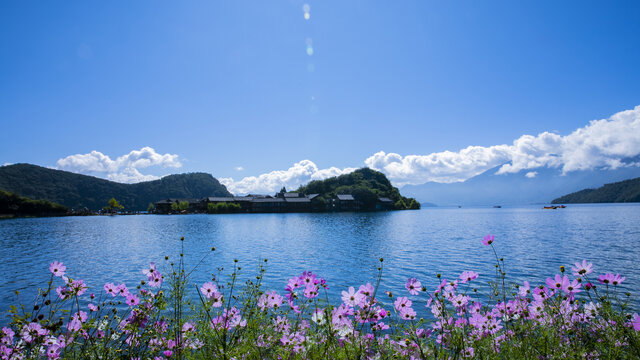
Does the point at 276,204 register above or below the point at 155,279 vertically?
above

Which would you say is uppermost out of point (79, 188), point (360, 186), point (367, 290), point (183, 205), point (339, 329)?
point (79, 188)

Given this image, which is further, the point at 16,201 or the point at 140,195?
the point at 140,195

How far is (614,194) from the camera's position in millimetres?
146375

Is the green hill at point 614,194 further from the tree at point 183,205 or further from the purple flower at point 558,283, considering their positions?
the purple flower at point 558,283

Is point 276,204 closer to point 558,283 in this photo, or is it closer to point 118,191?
point 558,283

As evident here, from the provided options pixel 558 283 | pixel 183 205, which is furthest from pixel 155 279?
pixel 183 205

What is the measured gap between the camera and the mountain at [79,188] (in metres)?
116

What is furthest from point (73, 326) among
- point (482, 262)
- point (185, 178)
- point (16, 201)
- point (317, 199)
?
point (185, 178)

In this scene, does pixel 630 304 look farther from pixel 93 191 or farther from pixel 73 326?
pixel 93 191

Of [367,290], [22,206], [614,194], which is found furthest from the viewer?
[614,194]

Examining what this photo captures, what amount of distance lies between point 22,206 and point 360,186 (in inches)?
3638

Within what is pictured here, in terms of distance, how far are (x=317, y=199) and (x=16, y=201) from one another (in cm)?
7626

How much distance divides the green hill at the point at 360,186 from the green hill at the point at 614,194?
330 ft

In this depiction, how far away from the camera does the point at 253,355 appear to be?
2814 millimetres
